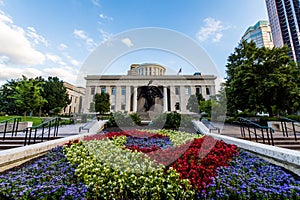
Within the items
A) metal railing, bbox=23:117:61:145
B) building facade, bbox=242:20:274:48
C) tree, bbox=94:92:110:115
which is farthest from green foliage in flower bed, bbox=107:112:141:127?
building facade, bbox=242:20:274:48

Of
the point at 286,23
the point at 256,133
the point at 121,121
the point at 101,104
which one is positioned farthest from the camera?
the point at 286,23

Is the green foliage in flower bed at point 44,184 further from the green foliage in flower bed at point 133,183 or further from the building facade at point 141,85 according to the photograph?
the building facade at point 141,85

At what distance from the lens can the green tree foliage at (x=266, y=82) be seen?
10.6m

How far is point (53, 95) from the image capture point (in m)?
29.8

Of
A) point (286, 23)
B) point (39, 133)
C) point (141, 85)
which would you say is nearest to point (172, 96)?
point (141, 85)

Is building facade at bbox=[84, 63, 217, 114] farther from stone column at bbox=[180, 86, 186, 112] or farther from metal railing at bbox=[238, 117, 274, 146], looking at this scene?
metal railing at bbox=[238, 117, 274, 146]

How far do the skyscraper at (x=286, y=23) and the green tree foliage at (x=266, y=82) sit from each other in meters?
41.0

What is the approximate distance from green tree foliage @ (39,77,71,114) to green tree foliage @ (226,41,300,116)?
30202 mm

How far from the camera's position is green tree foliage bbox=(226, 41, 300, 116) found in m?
10.6

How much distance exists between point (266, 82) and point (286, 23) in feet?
169

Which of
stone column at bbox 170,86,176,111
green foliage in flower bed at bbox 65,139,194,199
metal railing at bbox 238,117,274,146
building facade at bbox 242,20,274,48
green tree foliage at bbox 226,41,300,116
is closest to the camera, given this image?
green foliage in flower bed at bbox 65,139,194,199

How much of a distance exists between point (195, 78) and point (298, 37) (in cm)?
3298

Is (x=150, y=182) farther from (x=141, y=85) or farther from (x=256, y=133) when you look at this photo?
(x=141, y=85)

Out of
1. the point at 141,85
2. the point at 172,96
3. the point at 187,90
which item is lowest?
the point at 172,96
